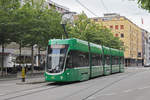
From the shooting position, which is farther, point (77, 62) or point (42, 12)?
point (42, 12)

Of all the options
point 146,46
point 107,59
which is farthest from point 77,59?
point 146,46

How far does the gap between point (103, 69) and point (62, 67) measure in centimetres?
1169

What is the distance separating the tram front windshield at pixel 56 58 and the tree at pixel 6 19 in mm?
9045

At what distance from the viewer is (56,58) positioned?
63.8 ft

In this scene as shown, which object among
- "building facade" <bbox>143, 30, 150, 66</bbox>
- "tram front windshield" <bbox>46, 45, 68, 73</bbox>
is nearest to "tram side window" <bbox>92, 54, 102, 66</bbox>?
"tram front windshield" <bbox>46, 45, 68, 73</bbox>

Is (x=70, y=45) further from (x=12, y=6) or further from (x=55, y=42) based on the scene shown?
(x=12, y=6)

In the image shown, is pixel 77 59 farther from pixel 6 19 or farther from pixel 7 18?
pixel 7 18

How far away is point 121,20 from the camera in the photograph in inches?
3696

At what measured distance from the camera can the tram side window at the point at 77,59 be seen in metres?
19.8

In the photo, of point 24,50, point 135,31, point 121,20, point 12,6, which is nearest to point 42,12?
point 12,6

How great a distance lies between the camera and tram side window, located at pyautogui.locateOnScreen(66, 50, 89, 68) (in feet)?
64.9

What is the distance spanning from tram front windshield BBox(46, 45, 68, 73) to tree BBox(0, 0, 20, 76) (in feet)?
29.7

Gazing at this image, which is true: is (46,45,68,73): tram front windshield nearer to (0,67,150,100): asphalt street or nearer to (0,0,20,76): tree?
(0,67,150,100): asphalt street

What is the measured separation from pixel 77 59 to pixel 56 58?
2.15 metres
